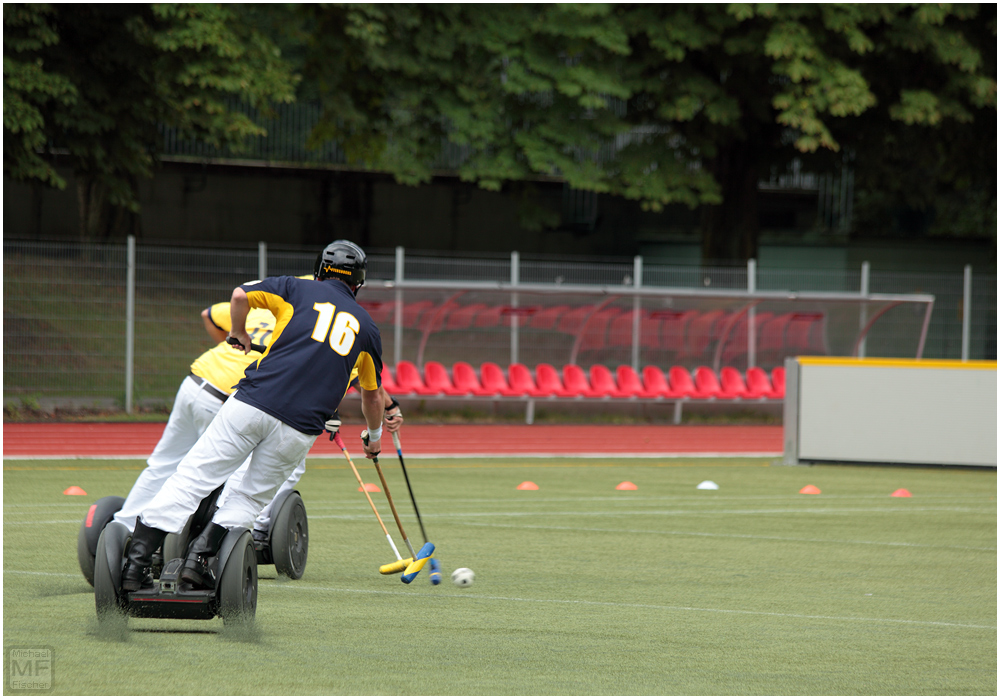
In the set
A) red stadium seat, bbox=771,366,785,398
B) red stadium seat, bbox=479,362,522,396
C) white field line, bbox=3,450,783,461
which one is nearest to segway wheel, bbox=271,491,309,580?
white field line, bbox=3,450,783,461

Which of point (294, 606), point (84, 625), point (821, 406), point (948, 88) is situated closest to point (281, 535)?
point (294, 606)

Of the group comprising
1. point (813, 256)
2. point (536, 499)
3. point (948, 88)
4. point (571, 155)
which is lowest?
point (536, 499)

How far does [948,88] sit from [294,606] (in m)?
21.3

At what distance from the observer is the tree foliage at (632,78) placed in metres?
22.3

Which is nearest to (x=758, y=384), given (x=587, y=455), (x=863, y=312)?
(x=863, y=312)

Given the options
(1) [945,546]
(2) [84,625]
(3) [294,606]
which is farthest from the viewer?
(1) [945,546]

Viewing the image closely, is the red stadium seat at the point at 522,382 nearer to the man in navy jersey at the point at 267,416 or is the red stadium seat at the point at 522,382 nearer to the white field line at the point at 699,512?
the white field line at the point at 699,512

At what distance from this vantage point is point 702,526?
364 inches

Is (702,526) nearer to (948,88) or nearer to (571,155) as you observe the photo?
(571,155)

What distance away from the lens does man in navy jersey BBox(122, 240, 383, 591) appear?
510 centimetres

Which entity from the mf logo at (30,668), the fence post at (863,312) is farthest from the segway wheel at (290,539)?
the fence post at (863,312)

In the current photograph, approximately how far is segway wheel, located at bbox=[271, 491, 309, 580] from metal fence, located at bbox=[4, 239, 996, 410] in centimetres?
1135

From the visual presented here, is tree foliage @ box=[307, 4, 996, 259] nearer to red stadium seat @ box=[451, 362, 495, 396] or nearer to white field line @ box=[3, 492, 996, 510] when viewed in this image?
red stadium seat @ box=[451, 362, 495, 396]

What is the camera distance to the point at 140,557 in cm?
506
